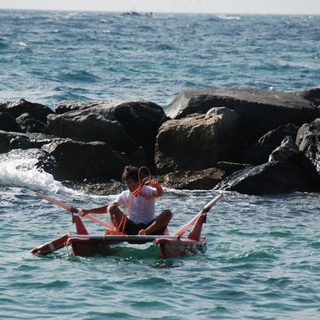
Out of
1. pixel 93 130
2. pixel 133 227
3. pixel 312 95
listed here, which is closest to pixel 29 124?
pixel 93 130

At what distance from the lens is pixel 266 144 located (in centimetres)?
1983

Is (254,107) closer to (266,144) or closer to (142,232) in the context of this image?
(266,144)

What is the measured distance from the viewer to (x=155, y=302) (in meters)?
11.4

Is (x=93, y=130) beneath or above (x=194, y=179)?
above

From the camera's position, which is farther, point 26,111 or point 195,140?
point 26,111

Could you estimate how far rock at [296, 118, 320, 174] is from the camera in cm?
1886

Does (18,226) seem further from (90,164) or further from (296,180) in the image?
(296,180)

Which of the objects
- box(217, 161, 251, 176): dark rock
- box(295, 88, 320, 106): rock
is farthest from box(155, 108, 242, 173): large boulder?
box(295, 88, 320, 106): rock

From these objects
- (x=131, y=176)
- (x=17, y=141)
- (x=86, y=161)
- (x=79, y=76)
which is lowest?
(x=79, y=76)

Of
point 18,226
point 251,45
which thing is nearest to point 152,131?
point 18,226

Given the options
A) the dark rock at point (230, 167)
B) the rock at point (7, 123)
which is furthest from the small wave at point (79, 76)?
the dark rock at point (230, 167)

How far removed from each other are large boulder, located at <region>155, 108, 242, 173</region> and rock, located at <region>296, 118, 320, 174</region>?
1.31 metres

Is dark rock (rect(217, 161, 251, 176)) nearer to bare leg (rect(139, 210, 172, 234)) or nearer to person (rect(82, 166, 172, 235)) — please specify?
person (rect(82, 166, 172, 235))

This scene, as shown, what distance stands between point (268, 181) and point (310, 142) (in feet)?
4.63
